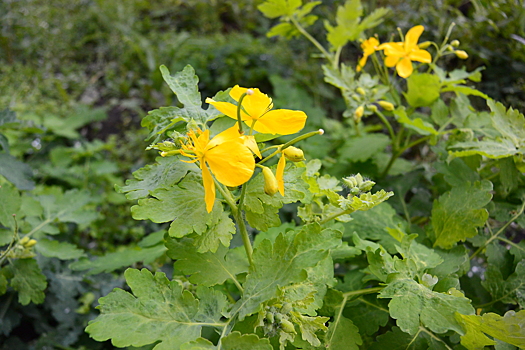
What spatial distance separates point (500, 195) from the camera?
1.33m

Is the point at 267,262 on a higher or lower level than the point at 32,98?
higher

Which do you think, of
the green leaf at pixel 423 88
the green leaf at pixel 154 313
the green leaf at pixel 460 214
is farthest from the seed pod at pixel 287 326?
the green leaf at pixel 423 88

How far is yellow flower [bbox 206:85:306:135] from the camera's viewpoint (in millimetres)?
792

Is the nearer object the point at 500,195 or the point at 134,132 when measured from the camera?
the point at 500,195

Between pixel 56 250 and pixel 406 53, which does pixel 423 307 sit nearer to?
pixel 406 53

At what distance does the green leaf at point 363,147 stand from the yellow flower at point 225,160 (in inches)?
38.9

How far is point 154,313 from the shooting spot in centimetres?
Result: 79

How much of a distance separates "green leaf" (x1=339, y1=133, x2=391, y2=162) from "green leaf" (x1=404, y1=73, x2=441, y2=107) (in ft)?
0.74

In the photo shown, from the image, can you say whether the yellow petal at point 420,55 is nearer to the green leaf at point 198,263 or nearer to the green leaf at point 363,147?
the green leaf at point 363,147

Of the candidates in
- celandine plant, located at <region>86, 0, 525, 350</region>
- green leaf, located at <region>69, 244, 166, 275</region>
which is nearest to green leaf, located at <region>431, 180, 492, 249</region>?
celandine plant, located at <region>86, 0, 525, 350</region>

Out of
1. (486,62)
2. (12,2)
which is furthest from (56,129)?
(486,62)

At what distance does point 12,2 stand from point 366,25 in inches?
138

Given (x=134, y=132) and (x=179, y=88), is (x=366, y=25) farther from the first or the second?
(x=134, y=132)

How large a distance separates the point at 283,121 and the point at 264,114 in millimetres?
48
